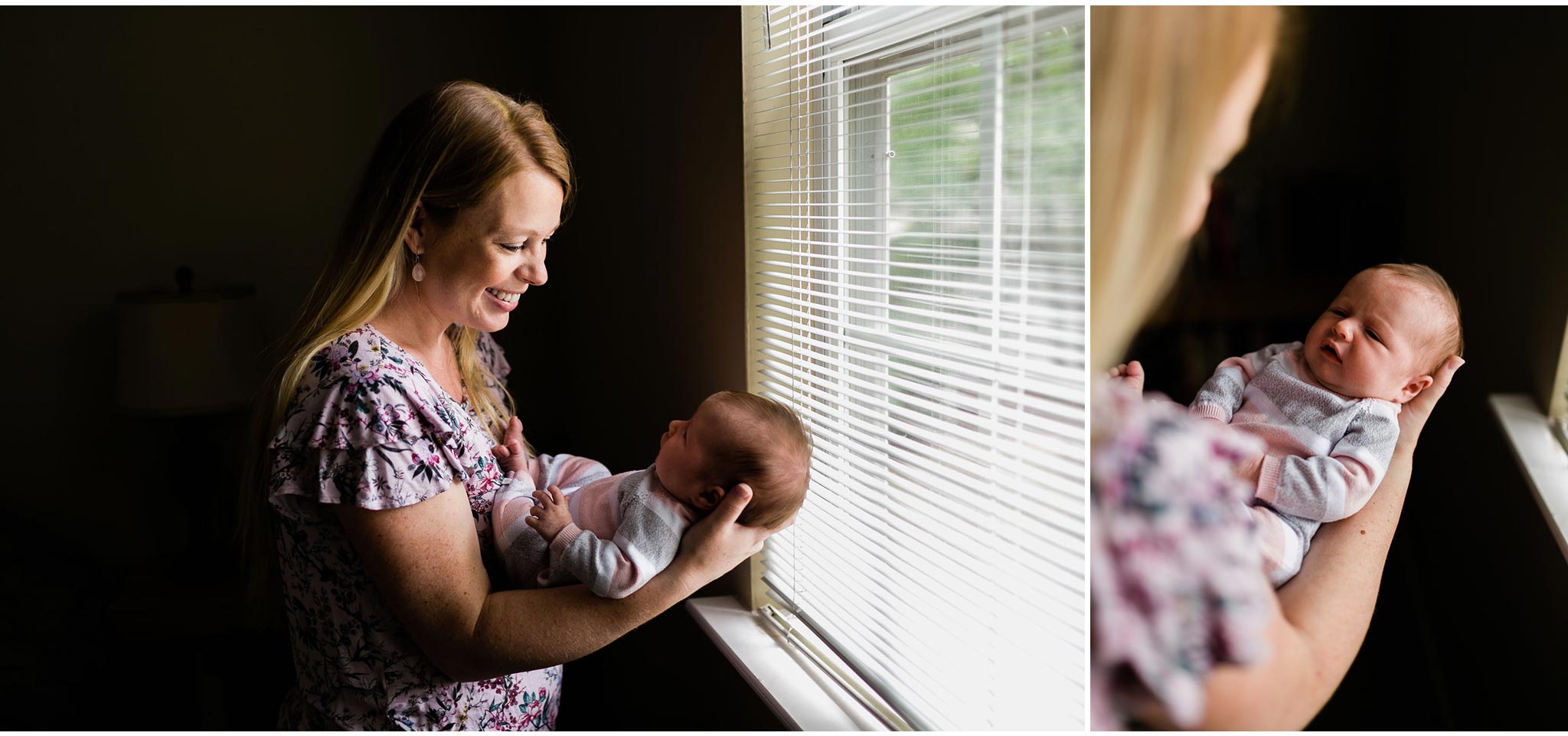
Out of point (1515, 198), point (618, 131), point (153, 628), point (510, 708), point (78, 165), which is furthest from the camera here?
point (78, 165)

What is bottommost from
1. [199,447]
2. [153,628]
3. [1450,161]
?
[153,628]

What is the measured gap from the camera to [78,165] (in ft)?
8.23

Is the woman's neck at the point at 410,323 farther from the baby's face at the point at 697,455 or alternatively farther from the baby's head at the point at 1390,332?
the baby's head at the point at 1390,332

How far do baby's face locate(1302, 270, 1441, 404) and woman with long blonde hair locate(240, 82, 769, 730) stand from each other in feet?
2.22

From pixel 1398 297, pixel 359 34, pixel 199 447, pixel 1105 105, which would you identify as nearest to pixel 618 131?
pixel 359 34

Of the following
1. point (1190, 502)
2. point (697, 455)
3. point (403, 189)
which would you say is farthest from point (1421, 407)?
point (403, 189)

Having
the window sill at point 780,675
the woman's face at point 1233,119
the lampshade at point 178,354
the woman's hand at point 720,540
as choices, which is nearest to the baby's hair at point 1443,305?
the woman's face at point 1233,119

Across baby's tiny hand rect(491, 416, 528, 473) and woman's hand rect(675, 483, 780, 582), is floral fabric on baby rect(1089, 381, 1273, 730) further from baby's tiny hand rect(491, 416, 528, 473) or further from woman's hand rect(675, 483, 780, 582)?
baby's tiny hand rect(491, 416, 528, 473)

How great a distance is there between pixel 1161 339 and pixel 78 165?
116 inches

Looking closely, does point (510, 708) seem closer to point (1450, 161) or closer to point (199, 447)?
point (1450, 161)

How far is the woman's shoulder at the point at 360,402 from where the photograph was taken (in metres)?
1.00

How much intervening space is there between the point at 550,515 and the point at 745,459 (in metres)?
0.25

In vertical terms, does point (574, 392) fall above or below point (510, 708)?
above

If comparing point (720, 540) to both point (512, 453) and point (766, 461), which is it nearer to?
point (766, 461)
